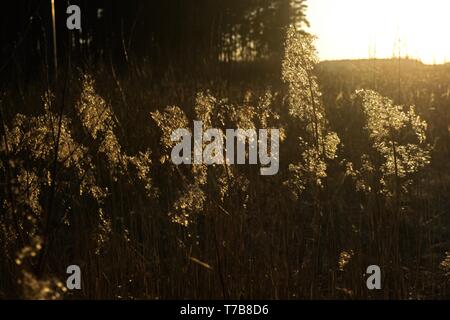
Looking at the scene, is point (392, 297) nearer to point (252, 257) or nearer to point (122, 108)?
point (252, 257)

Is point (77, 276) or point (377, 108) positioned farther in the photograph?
point (77, 276)

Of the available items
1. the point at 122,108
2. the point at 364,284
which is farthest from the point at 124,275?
the point at 122,108

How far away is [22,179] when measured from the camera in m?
2.41

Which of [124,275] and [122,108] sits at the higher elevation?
[122,108]

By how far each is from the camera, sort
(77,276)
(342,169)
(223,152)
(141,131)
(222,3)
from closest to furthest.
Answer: (223,152), (77,276), (141,131), (342,169), (222,3)

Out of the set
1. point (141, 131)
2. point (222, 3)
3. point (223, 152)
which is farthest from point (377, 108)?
point (222, 3)

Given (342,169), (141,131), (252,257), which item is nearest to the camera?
(252,257)

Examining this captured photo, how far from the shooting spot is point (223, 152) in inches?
89.9

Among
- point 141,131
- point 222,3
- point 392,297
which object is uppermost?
point 222,3

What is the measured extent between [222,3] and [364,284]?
1489 cm
